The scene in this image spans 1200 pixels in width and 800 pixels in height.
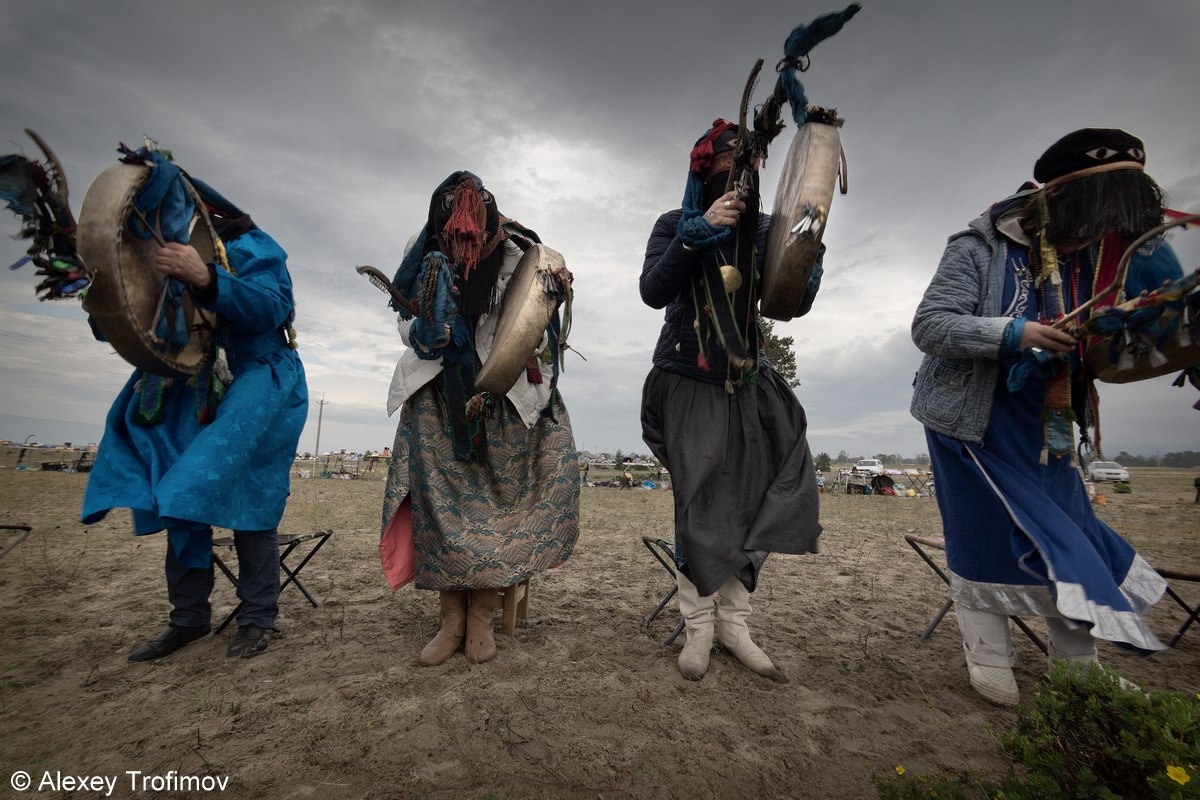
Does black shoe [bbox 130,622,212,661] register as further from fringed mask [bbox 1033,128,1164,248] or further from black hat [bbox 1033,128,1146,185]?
black hat [bbox 1033,128,1146,185]

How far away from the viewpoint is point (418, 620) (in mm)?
3379

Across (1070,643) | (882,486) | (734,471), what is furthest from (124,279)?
(882,486)

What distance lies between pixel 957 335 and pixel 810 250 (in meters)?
0.70

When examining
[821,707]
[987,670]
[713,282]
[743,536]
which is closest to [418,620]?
[743,536]

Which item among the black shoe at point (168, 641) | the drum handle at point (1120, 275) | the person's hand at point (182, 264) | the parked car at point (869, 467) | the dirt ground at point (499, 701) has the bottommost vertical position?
the dirt ground at point (499, 701)

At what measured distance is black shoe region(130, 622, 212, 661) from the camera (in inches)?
105

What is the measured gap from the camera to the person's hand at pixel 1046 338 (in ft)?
6.91

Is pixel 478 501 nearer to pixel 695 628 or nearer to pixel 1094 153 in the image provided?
pixel 695 628

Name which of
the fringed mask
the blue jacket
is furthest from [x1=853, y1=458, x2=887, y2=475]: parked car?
the blue jacket

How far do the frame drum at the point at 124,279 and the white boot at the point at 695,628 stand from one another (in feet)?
8.52

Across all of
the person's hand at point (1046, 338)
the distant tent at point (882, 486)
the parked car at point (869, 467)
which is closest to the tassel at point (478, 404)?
the person's hand at point (1046, 338)

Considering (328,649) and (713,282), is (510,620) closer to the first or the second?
(328,649)

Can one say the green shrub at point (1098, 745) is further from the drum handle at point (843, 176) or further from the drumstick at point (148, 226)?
the drumstick at point (148, 226)

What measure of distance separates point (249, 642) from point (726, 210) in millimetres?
3075
